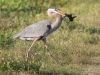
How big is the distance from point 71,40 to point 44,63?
1.91 meters

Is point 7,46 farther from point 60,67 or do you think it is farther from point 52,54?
point 60,67

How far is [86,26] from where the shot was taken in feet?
36.1

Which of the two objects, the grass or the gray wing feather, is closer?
the grass

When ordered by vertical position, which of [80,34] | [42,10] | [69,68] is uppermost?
[42,10]

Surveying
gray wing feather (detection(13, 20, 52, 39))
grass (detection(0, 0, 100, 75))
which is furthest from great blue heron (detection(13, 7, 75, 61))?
grass (detection(0, 0, 100, 75))

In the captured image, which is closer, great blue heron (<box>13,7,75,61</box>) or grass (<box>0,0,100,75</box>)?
grass (<box>0,0,100,75</box>)

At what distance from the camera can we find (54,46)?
8.80 metres

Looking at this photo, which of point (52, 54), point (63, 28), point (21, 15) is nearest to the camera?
point (52, 54)

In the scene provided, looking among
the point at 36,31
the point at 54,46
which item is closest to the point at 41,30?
the point at 36,31

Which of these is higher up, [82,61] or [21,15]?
[21,15]

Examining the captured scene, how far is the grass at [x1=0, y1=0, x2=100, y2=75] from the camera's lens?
6617 mm

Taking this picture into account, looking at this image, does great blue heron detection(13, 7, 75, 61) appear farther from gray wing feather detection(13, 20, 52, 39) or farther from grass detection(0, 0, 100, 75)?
grass detection(0, 0, 100, 75)

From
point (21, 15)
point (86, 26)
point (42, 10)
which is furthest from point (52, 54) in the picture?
point (42, 10)

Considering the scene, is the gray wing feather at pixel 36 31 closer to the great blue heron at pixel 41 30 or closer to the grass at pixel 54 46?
the great blue heron at pixel 41 30
